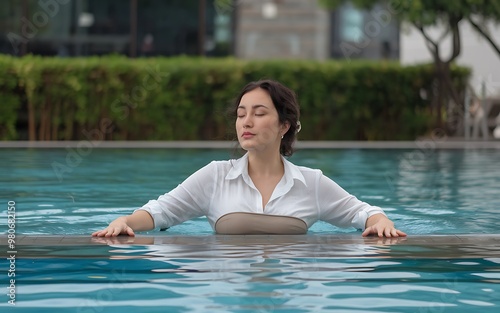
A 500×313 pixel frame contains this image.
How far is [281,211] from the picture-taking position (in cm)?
621

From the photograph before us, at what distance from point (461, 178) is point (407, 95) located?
9.04m

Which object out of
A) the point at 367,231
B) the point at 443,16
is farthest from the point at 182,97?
the point at 367,231

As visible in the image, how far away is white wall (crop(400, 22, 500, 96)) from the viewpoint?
88.2 ft

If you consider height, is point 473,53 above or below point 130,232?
above

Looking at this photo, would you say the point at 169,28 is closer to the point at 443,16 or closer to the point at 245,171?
the point at 443,16

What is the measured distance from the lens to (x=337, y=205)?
20.6 ft

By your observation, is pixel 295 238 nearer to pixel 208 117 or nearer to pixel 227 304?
pixel 227 304

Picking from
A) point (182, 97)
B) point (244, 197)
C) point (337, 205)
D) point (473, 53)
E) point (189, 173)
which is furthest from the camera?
point (473, 53)

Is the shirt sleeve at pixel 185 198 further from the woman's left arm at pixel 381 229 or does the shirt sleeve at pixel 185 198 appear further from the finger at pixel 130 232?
the woman's left arm at pixel 381 229

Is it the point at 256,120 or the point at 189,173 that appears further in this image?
the point at 189,173

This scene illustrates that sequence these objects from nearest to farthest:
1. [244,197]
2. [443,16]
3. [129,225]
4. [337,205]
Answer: [129,225], [244,197], [337,205], [443,16]

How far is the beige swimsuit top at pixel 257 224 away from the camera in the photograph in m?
6.14

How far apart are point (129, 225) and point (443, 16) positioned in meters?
15.8


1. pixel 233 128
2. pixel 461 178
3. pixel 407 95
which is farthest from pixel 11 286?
pixel 407 95
